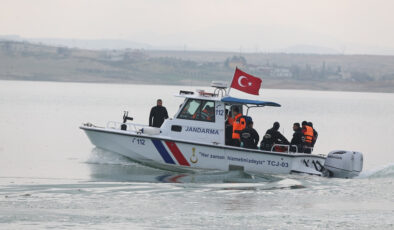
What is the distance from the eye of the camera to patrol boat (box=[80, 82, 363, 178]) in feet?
60.7

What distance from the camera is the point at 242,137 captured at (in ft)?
60.4

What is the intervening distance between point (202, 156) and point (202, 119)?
2.98 feet

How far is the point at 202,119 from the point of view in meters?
19.1

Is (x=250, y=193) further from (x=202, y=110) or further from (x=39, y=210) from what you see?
(x=39, y=210)

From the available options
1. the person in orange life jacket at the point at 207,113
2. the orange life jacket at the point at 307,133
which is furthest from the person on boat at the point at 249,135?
the orange life jacket at the point at 307,133

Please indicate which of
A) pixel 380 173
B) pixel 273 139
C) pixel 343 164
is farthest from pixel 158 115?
pixel 380 173

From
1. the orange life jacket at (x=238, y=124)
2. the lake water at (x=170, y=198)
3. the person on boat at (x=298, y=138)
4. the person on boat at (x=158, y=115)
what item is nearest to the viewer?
the lake water at (x=170, y=198)

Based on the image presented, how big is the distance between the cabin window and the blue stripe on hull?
2.73 feet

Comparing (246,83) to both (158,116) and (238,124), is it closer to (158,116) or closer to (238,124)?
(238,124)

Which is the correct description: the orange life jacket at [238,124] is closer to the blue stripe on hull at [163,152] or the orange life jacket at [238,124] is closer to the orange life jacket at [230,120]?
the orange life jacket at [230,120]

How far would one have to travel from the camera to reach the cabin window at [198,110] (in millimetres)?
19109

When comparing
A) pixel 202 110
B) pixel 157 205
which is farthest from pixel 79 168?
pixel 157 205

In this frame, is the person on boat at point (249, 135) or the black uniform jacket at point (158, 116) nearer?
the person on boat at point (249, 135)

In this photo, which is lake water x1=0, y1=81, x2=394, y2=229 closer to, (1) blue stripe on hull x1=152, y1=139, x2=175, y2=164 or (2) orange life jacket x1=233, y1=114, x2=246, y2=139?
(1) blue stripe on hull x1=152, y1=139, x2=175, y2=164
